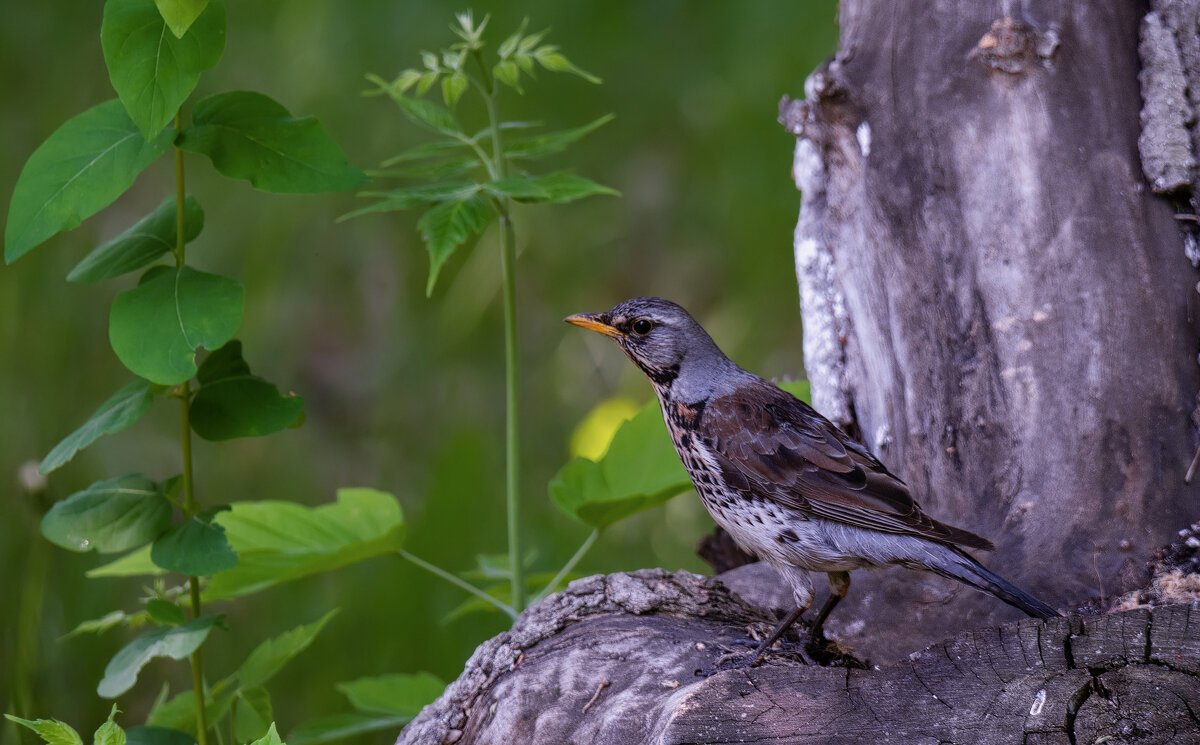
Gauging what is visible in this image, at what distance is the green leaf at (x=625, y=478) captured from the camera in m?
2.86

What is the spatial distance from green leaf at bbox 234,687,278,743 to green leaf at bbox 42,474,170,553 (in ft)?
1.74

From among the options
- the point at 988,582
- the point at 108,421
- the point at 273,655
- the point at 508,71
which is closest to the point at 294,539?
the point at 273,655

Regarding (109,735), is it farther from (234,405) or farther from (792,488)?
(792,488)

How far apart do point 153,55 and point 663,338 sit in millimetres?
1660

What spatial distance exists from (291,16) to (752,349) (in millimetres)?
3465

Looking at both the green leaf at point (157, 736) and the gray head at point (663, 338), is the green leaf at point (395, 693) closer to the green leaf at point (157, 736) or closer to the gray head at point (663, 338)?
the green leaf at point (157, 736)

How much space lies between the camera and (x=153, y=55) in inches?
87.7

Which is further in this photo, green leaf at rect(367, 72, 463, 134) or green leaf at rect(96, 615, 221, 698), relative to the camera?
green leaf at rect(367, 72, 463, 134)

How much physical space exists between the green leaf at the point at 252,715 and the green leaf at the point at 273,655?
3 centimetres

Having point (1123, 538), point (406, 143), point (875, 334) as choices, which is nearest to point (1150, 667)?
A: point (1123, 538)

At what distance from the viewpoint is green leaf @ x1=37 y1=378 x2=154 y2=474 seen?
232 centimetres

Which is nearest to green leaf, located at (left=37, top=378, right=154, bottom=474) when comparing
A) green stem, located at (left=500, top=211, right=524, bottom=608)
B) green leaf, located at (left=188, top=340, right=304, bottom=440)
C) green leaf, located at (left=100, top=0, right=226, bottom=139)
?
green leaf, located at (left=188, top=340, right=304, bottom=440)

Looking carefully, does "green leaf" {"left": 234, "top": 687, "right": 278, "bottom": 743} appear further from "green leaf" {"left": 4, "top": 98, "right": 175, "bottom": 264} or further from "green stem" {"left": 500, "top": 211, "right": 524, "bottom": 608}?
"green leaf" {"left": 4, "top": 98, "right": 175, "bottom": 264}

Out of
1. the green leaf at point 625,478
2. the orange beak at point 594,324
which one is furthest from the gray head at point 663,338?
the green leaf at point 625,478
